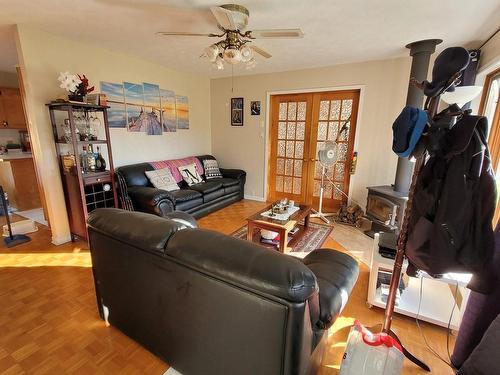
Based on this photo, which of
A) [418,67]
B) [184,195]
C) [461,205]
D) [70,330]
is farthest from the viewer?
[184,195]

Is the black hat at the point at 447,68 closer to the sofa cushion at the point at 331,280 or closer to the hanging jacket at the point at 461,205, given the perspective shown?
the hanging jacket at the point at 461,205

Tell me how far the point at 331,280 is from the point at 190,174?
10.6 ft

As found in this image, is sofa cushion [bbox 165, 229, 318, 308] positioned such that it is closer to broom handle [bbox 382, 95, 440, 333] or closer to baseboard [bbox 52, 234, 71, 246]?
broom handle [bbox 382, 95, 440, 333]

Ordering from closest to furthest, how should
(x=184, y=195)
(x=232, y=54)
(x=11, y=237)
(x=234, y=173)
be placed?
(x=232, y=54), (x=11, y=237), (x=184, y=195), (x=234, y=173)

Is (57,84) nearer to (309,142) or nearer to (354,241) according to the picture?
(309,142)

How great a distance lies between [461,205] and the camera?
1.07 meters

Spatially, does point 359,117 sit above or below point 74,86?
below

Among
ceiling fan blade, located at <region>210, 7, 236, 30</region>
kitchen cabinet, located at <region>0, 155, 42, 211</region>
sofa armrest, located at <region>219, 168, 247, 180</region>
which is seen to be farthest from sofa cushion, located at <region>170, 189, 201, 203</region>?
kitchen cabinet, located at <region>0, 155, 42, 211</region>

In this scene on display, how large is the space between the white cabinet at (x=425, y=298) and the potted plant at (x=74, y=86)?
3.19 metres

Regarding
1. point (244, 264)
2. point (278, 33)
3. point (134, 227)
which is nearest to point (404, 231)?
point (244, 264)

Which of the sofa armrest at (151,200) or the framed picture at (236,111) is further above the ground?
the framed picture at (236,111)

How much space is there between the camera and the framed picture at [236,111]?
15.2 feet

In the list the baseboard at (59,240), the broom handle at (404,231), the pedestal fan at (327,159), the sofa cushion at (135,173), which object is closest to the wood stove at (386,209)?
the pedestal fan at (327,159)

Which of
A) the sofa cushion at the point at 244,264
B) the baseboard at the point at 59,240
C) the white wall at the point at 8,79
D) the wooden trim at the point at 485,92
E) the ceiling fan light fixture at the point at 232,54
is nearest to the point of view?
the sofa cushion at the point at 244,264
